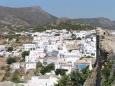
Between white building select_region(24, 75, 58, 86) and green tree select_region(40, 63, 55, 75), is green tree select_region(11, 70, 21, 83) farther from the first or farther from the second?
white building select_region(24, 75, 58, 86)

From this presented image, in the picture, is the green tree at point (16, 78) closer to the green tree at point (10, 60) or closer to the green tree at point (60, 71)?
the green tree at point (60, 71)

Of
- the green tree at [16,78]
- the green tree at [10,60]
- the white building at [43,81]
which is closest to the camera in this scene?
the white building at [43,81]

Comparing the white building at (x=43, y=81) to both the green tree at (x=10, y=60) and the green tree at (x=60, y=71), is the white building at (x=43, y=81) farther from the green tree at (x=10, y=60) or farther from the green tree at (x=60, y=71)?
the green tree at (x=10, y=60)

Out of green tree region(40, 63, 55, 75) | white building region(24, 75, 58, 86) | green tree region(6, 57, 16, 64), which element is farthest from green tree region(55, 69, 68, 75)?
green tree region(6, 57, 16, 64)

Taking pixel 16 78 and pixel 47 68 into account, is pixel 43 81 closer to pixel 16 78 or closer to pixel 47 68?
pixel 16 78

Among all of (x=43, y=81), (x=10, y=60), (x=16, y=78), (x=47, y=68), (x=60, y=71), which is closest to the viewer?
(x=43, y=81)

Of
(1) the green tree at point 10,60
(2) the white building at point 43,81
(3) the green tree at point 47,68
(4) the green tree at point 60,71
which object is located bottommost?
(1) the green tree at point 10,60

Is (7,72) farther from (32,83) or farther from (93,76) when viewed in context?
(93,76)

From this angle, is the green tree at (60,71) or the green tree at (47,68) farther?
the green tree at (47,68)

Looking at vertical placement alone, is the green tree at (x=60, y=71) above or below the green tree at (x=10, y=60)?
above

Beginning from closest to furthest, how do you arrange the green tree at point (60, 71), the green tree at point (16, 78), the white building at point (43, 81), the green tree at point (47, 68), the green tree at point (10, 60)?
1. the white building at point (43, 81)
2. the green tree at point (16, 78)
3. the green tree at point (60, 71)
4. the green tree at point (47, 68)
5. the green tree at point (10, 60)

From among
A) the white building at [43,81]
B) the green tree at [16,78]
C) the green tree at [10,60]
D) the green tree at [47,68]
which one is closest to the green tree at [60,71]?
the green tree at [47,68]

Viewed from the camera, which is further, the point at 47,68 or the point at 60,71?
the point at 47,68


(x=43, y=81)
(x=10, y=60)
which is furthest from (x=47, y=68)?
(x=10, y=60)
